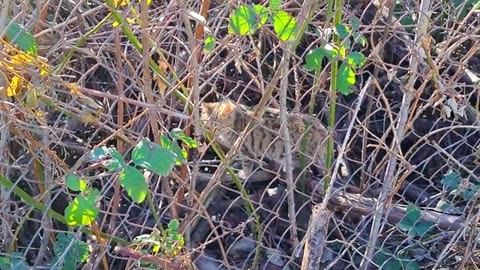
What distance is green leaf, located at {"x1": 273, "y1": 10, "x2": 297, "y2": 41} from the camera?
1.52m

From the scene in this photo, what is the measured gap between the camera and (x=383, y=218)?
207 centimetres

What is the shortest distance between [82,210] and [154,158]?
0.21 m

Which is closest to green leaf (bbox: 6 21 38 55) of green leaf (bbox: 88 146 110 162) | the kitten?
green leaf (bbox: 88 146 110 162)

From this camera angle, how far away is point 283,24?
1533 millimetres

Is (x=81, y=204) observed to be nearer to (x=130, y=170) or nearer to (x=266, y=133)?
(x=130, y=170)

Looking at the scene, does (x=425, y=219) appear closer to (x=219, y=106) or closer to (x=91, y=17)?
(x=219, y=106)

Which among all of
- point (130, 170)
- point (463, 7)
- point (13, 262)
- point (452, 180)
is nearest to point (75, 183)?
point (130, 170)

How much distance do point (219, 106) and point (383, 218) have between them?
1.91ft

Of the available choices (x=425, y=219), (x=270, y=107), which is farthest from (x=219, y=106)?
(x=425, y=219)

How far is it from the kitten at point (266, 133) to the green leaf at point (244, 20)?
1.61ft

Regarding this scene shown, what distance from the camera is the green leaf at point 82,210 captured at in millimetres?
1467

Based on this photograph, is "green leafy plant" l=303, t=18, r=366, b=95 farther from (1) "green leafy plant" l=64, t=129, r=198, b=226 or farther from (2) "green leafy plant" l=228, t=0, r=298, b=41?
(1) "green leafy plant" l=64, t=129, r=198, b=226

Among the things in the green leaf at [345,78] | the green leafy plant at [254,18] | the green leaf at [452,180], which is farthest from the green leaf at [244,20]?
the green leaf at [452,180]

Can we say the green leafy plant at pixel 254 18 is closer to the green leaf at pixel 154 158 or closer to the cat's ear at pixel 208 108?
the green leaf at pixel 154 158
